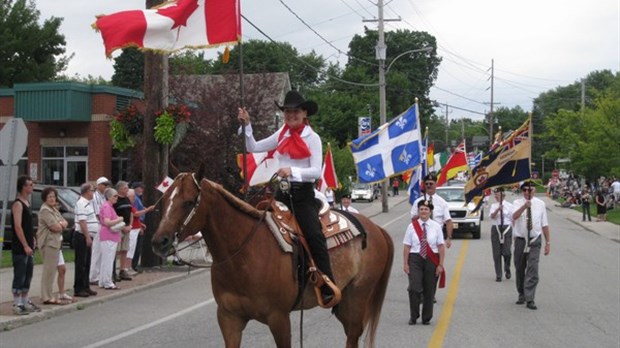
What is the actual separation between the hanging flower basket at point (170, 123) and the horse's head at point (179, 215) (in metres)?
11.2

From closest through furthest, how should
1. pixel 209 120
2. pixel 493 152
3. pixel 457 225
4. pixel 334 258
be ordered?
1. pixel 334 258
2. pixel 493 152
3. pixel 209 120
4. pixel 457 225

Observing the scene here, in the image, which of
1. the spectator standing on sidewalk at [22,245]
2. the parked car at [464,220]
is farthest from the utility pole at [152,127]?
the parked car at [464,220]

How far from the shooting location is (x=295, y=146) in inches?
266

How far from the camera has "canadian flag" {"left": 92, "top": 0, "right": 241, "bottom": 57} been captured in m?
8.40

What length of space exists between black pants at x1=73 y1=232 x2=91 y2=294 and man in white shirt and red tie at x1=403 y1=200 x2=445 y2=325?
233 inches

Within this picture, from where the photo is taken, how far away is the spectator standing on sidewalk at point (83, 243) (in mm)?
13383

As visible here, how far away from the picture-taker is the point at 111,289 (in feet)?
47.8

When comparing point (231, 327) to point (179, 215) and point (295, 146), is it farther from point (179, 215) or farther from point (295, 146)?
point (295, 146)

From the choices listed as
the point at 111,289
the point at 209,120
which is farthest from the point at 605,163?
the point at 111,289

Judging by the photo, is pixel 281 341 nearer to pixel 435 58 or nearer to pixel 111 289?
pixel 111 289

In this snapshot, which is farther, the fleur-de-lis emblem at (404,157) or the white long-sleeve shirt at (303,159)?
the fleur-de-lis emblem at (404,157)

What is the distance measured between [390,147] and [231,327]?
387 inches

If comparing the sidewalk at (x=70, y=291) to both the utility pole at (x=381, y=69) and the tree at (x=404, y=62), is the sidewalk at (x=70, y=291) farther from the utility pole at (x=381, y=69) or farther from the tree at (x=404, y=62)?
the tree at (x=404, y=62)

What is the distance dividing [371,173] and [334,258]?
28.0 ft
